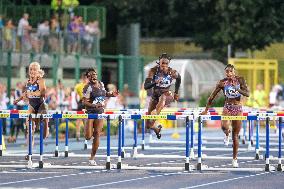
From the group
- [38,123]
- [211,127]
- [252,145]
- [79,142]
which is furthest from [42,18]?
[38,123]

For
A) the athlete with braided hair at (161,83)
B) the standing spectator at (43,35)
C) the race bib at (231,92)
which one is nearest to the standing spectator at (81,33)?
the standing spectator at (43,35)

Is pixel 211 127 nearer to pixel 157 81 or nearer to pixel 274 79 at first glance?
pixel 274 79

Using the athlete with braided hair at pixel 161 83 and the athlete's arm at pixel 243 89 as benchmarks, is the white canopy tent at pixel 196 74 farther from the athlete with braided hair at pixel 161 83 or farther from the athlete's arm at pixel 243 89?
the athlete's arm at pixel 243 89

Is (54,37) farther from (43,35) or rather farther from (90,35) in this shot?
(90,35)

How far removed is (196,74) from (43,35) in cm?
1453

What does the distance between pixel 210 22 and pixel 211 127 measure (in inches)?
430

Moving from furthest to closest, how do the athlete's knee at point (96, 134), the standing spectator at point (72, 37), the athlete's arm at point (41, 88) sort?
the standing spectator at point (72, 37) → the athlete's arm at point (41, 88) → the athlete's knee at point (96, 134)

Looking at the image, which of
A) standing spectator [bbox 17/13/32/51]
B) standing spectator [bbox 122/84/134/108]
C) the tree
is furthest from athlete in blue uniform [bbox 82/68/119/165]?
the tree

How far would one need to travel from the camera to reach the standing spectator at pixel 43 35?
157 feet

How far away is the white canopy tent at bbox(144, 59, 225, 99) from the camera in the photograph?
61.1 m

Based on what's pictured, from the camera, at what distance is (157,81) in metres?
30.7

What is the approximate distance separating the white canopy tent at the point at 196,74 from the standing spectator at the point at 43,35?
12.6m

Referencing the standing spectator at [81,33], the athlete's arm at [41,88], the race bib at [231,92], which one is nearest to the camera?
the race bib at [231,92]

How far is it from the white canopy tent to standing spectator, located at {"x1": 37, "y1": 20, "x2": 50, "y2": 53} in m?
12.6
